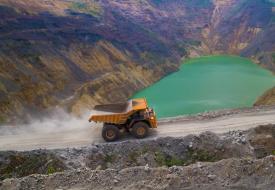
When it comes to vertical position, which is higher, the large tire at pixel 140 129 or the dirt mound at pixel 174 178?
the large tire at pixel 140 129

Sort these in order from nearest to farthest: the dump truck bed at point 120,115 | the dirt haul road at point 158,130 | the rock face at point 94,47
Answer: the dump truck bed at point 120,115
the dirt haul road at point 158,130
the rock face at point 94,47

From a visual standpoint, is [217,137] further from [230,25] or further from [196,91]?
[230,25]

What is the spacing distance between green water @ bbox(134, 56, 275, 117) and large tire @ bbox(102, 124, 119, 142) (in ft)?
60.8

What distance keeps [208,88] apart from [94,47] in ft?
56.3

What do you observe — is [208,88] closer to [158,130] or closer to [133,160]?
[158,130]

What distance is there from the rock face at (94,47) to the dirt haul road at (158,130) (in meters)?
12.0

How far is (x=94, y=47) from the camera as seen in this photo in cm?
5641

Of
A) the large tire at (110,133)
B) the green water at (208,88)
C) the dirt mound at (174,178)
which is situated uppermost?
the green water at (208,88)

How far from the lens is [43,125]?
22469 millimetres

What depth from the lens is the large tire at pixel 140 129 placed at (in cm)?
1778

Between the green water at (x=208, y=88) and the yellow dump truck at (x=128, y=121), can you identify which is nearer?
the yellow dump truck at (x=128, y=121)

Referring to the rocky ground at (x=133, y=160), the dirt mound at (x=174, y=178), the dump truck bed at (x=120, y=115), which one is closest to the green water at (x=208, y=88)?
the dump truck bed at (x=120, y=115)

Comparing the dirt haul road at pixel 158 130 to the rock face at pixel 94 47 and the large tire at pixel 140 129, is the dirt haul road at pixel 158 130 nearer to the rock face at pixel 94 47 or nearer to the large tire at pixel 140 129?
the large tire at pixel 140 129

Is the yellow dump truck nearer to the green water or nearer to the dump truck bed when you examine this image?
the dump truck bed
